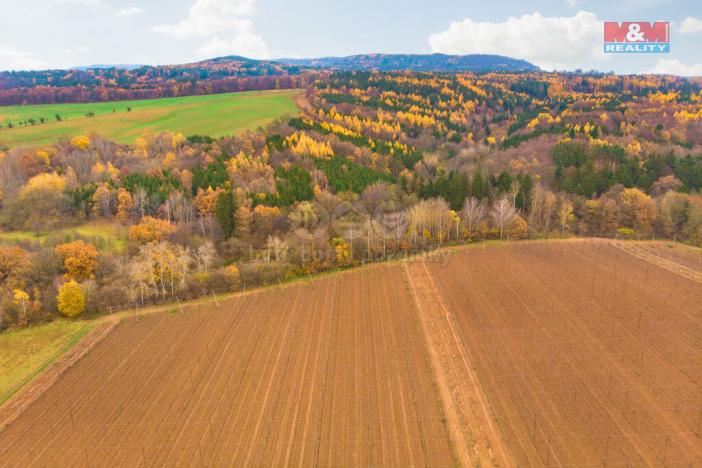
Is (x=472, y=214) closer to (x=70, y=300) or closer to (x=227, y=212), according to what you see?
(x=227, y=212)

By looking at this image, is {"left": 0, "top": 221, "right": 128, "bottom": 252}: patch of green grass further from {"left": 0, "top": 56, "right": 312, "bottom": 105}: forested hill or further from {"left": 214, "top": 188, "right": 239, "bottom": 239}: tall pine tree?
{"left": 0, "top": 56, "right": 312, "bottom": 105}: forested hill

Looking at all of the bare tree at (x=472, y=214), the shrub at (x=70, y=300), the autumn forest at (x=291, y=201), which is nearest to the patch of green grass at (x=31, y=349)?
the shrub at (x=70, y=300)

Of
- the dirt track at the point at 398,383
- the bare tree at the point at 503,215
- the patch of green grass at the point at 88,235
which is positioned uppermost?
the patch of green grass at the point at 88,235

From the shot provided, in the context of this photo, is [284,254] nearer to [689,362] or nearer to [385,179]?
[385,179]

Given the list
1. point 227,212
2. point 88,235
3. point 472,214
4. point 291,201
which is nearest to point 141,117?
point 88,235

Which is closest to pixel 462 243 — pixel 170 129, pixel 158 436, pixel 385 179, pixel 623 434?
pixel 385 179

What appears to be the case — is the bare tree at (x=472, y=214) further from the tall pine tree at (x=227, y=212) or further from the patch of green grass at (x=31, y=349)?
the patch of green grass at (x=31, y=349)
